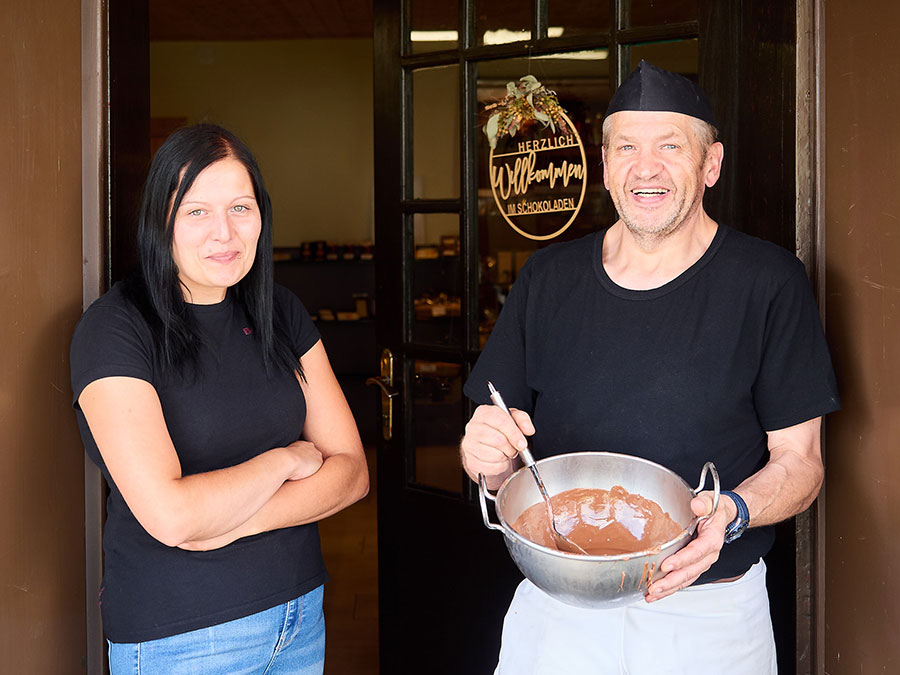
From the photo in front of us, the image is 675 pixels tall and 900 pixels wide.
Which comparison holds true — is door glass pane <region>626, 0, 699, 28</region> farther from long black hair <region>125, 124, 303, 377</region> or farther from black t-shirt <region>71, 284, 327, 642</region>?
black t-shirt <region>71, 284, 327, 642</region>

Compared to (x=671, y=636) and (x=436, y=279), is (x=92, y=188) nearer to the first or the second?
(x=436, y=279)

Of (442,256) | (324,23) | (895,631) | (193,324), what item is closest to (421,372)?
(442,256)

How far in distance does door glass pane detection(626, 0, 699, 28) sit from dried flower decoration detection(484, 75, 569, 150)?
0.81 ft

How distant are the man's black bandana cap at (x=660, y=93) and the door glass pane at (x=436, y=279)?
2.66ft

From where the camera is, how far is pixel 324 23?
6.40 metres

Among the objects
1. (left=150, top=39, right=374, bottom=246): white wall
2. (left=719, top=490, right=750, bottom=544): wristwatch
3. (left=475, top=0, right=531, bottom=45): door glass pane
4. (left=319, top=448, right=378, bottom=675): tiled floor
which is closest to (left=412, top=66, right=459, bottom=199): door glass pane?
(left=475, top=0, right=531, bottom=45): door glass pane

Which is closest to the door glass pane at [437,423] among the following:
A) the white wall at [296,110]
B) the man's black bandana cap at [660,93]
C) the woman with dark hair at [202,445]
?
the woman with dark hair at [202,445]

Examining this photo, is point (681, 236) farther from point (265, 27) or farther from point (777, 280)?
point (265, 27)

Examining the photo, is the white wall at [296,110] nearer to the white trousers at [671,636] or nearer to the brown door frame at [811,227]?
the brown door frame at [811,227]

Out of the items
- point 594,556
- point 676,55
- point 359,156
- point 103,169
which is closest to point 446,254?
point 676,55

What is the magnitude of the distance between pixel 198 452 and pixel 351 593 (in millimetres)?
2385

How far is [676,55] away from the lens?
72.6 inches

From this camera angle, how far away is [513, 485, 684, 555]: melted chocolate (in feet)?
4.26

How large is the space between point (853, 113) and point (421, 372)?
3.92 ft
